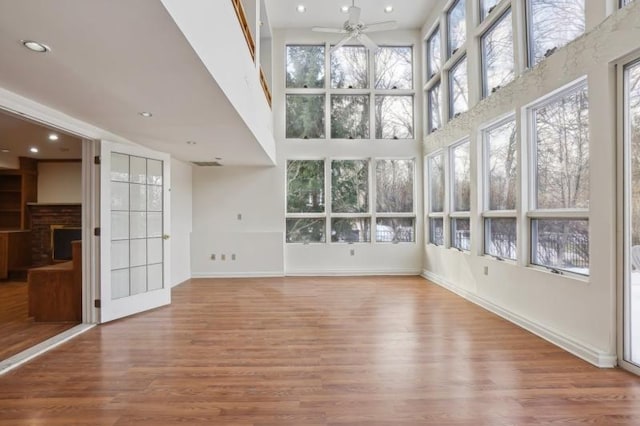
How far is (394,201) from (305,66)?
336 centimetres

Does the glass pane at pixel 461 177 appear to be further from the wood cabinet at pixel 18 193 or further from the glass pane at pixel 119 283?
the wood cabinet at pixel 18 193

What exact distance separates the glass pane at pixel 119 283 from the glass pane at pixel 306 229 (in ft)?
10.7

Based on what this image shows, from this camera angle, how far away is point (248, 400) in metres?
2.25

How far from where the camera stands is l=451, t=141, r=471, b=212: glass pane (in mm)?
5171

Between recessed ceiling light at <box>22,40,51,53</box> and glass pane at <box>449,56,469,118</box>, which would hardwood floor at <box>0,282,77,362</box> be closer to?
recessed ceiling light at <box>22,40,51,53</box>

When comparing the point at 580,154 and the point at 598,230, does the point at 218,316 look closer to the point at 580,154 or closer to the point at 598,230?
the point at 598,230

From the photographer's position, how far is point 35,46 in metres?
1.94

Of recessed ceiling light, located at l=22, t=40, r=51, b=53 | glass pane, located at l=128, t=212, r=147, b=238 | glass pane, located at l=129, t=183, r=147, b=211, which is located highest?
recessed ceiling light, located at l=22, t=40, r=51, b=53

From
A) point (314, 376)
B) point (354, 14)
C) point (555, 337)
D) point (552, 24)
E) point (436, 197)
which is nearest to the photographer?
point (314, 376)

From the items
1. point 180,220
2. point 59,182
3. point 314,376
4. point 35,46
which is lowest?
point 314,376

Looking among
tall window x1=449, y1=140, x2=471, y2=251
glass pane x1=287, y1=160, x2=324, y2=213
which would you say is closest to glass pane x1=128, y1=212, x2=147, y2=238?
glass pane x1=287, y1=160, x2=324, y2=213

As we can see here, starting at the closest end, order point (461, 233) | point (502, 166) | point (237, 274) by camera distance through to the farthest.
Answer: point (502, 166) → point (461, 233) → point (237, 274)

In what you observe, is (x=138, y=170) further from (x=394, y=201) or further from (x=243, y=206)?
(x=394, y=201)

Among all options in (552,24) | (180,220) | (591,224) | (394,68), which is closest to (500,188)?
(591,224)
